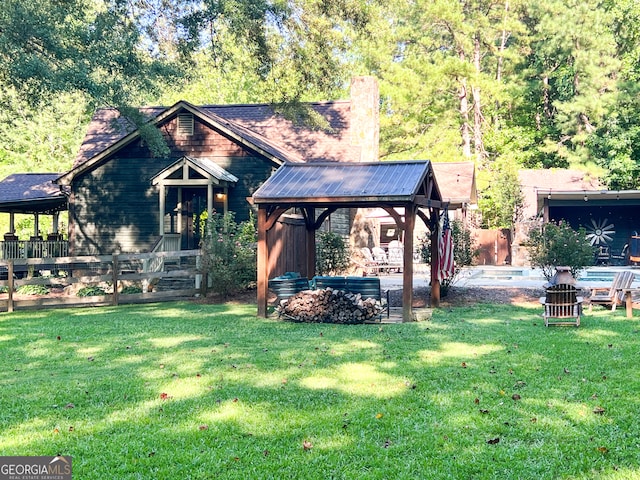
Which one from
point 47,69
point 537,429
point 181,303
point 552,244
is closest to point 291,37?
point 47,69

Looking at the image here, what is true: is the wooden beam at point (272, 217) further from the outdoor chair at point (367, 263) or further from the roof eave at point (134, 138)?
the outdoor chair at point (367, 263)

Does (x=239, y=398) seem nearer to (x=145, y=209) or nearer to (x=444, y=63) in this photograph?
(x=145, y=209)

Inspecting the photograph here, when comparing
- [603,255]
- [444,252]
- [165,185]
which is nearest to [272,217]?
[444,252]

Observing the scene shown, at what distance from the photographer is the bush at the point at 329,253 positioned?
20625 mm

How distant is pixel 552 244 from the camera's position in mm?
16828

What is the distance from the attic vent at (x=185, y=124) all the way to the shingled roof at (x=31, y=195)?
4.68 m

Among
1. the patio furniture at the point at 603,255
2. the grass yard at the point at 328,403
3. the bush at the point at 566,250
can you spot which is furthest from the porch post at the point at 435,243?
the patio furniture at the point at 603,255

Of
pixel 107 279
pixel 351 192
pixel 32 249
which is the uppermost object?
pixel 351 192

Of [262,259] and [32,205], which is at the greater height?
[32,205]

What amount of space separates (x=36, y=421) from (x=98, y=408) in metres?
0.57

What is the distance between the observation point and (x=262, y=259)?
13.0 meters

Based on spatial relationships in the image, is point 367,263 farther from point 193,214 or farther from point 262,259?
point 262,259

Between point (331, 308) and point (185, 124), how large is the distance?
463 inches

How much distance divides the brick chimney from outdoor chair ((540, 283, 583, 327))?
14.2 meters
